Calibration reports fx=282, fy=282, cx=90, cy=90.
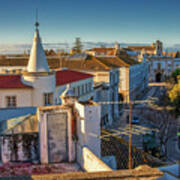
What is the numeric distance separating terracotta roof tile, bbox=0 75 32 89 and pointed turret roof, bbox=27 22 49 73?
6.51 feet

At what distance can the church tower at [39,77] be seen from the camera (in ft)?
74.5

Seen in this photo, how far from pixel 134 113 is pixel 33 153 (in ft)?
118

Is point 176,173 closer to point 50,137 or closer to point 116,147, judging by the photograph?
point 50,137

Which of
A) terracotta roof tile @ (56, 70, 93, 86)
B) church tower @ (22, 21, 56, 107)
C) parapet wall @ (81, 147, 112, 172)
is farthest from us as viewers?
terracotta roof tile @ (56, 70, 93, 86)

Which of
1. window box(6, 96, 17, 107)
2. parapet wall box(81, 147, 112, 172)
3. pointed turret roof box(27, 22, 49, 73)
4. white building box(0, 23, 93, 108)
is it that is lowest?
parapet wall box(81, 147, 112, 172)

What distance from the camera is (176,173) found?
30.9 feet

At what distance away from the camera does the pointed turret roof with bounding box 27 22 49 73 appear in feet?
74.0

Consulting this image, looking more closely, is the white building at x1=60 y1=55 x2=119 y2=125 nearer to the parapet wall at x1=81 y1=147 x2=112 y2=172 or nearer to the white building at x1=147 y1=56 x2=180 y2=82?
the parapet wall at x1=81 y1=147 x2=112 y2=172

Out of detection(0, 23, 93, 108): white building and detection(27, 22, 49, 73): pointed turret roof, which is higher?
detection(27, 22, 49, 73): pointed turret roof

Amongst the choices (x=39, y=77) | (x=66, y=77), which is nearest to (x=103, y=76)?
(x=66, y=77)

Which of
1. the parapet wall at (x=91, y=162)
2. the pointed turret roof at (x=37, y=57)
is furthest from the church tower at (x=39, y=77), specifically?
the parapet wall at (x=91, y=162)

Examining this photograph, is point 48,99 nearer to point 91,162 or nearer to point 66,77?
point 66,77

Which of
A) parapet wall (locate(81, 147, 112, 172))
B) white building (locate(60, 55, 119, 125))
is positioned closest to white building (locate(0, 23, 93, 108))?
parapet wall (locate(81, 147, 112, 172))

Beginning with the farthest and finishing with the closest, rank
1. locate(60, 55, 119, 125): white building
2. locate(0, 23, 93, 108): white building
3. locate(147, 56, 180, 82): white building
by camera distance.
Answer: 1. locate(147, 56, 180, 82): white building
2. locate(60, 55, 119, 125): white building
3. locate(0, 23, 93, 108): white building
